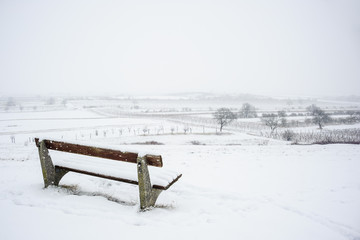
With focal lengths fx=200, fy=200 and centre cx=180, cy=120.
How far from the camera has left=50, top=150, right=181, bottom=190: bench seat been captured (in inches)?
147

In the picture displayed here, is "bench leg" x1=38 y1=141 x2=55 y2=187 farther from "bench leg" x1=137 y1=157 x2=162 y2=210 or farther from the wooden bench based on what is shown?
"bench leg" x1=137 y1=157 x2=162 y2=210

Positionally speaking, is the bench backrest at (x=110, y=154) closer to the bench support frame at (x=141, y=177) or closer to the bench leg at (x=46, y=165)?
the bench support frame at (x=141, y=177)

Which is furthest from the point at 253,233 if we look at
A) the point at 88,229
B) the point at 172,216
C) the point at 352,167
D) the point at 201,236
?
the point at 352,167

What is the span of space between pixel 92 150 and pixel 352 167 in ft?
29.3

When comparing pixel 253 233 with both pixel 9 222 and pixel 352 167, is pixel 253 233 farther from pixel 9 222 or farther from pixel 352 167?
pixel 352 167

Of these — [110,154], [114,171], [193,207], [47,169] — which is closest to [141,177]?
[110,154]

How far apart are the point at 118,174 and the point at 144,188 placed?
2.31 ft

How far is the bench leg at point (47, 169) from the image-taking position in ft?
14.2

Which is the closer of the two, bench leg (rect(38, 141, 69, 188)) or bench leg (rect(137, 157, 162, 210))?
bench leg (rect(137, 157, 162, 210))

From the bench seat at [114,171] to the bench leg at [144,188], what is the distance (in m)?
0.15

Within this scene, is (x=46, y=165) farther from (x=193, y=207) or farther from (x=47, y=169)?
(x=193, y=207)

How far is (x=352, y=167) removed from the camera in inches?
292

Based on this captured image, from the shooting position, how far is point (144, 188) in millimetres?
3547

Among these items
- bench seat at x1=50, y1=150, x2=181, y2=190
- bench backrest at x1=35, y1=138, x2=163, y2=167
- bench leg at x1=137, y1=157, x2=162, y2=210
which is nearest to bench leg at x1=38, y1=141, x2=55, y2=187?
bench seat at x1=50, y1=150, x2=181, y2=190
